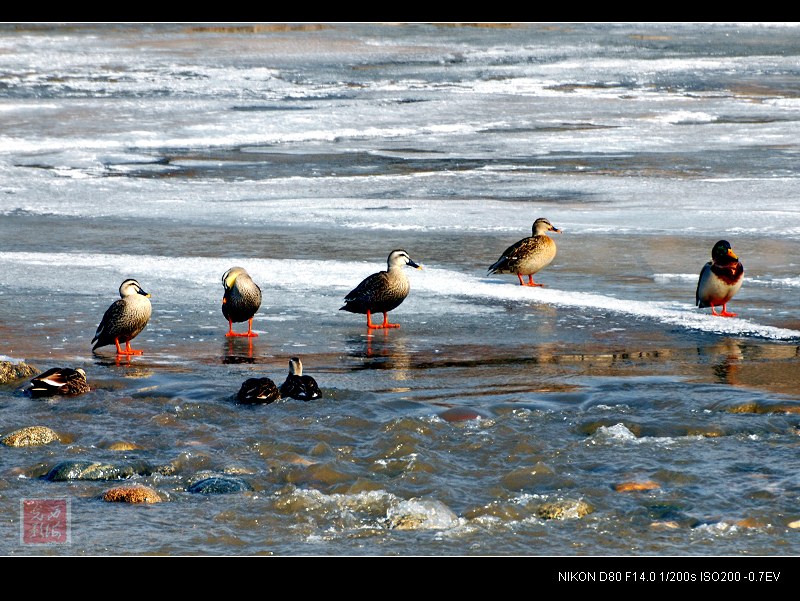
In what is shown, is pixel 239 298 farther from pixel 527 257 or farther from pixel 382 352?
pixel 527 257

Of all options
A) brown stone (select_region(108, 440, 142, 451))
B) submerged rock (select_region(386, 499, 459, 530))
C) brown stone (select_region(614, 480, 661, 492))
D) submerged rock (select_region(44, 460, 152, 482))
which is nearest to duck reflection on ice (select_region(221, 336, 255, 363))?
brown stone (select_region(108, 440, 142, 451))

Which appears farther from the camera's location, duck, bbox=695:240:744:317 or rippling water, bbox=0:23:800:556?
duck, bbox=695:240:744:317

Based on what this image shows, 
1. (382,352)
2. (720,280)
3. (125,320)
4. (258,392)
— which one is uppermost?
(720,280)

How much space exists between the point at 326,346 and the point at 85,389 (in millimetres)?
1952

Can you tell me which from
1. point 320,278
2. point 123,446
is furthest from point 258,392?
point 320,278

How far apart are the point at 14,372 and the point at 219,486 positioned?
2.65 m

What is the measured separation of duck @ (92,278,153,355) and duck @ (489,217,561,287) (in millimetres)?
3568

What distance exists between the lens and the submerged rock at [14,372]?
804cm

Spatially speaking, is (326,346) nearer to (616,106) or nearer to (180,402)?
(180,402)

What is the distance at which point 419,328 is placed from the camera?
383 inches

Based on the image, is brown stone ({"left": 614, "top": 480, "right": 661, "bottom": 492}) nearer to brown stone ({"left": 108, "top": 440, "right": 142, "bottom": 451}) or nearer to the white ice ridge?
brown stone ({"left": 108, "top": 440, "right": 142, "bottom": 451})

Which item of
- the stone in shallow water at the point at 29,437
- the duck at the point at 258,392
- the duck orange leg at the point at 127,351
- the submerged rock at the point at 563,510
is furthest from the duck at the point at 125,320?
the submerged rock at the point at 563,510

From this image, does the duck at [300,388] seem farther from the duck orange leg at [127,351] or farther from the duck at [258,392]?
the duck orange leg at [127,351]

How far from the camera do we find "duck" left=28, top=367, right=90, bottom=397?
7609 mm
